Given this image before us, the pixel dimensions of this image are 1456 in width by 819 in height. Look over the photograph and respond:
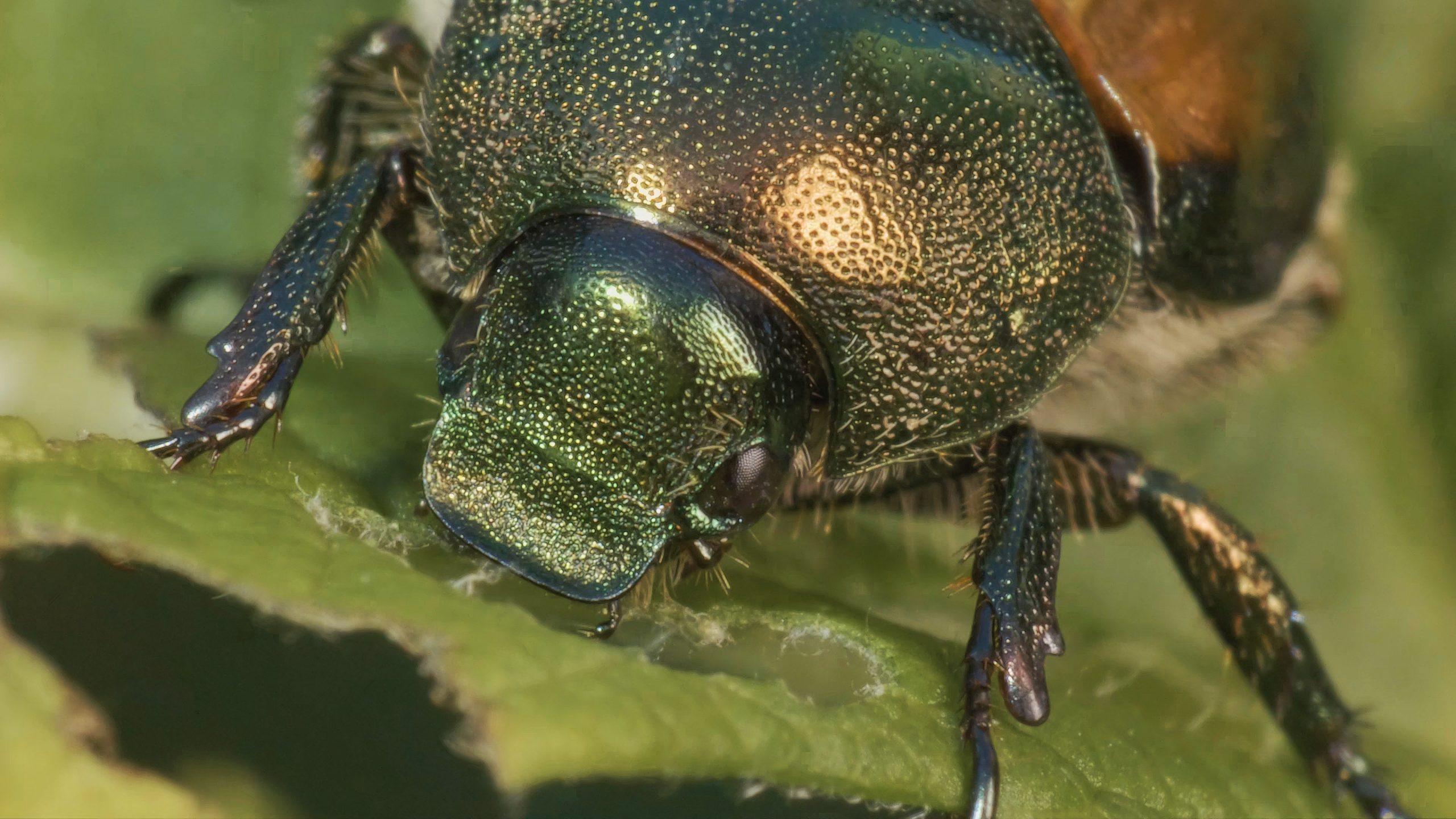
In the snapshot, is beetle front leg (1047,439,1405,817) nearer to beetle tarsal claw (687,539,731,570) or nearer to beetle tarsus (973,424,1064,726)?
beetle tarsus (973,424,1064,726)

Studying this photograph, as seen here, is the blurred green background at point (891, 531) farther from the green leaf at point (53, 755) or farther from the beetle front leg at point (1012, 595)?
the green leaf at point (53, 755)

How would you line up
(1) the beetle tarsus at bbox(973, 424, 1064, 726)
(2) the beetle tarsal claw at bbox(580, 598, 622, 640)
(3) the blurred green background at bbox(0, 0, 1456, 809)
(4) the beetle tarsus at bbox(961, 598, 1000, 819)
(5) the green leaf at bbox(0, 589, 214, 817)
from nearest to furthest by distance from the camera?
(5) the green leaf at bbox(0, 589, 214, 817)
(4) the beetle tarsus at bbox(961, 598, 1000, 819)
(2) the beetle tarsal claw at bbox(580, 598, 622, 640)
(1) the beetle tarsus at bbox(973, 424, 1064, 726)
(3) the blurred green background at bbox(0, 0, 1456, 809)

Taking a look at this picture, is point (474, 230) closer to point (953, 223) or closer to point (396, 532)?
point (396, 532)

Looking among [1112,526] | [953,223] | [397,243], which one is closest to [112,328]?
[397,243]

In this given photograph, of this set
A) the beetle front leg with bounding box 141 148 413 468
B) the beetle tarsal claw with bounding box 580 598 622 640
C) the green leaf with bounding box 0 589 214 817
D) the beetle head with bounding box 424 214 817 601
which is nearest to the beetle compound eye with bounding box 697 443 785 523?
the beetle head with bounding box 424 214 817 601

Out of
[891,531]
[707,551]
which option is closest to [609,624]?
[707,551]

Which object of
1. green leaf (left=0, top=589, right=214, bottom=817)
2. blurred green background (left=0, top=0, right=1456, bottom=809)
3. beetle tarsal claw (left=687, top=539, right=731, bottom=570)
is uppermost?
beetle tarsal claw (left=687, top=539, right=731, bottom=570)

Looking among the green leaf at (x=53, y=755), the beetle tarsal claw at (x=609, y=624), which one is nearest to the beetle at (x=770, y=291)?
the beetle tarsal claw at (x=609, y=624)
